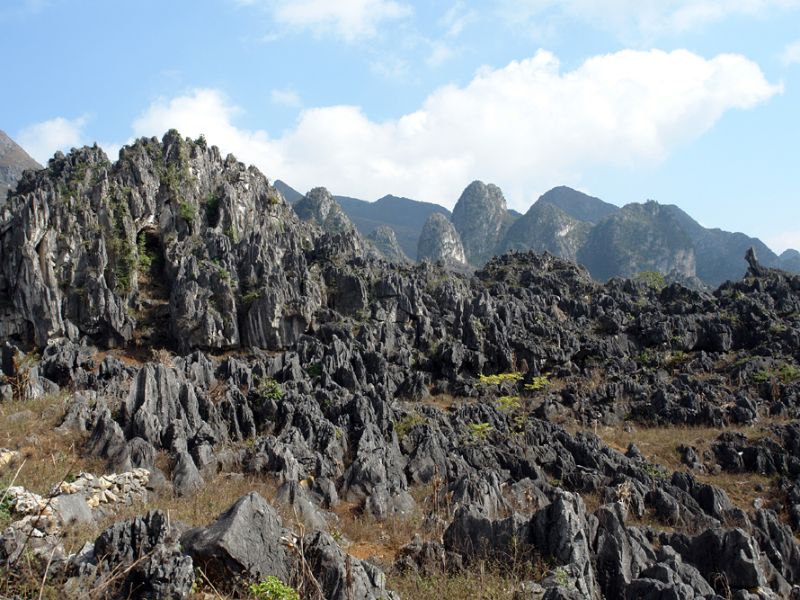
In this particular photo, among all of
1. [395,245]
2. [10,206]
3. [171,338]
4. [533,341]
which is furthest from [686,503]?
[395,245]

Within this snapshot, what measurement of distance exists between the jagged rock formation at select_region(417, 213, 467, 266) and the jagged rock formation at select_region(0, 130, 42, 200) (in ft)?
268

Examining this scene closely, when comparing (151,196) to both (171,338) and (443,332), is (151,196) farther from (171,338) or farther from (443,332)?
(443,332)

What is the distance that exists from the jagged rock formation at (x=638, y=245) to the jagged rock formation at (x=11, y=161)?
401ft

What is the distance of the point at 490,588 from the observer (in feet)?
22.7

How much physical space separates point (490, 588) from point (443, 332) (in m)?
27.4

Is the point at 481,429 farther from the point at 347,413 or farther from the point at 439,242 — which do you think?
the point at 439,242

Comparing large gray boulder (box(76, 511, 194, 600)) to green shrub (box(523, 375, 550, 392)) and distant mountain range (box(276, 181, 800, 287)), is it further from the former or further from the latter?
distant mountain range (box(276, 181, 800, 287))

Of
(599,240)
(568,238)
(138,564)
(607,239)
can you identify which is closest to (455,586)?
(138,564)

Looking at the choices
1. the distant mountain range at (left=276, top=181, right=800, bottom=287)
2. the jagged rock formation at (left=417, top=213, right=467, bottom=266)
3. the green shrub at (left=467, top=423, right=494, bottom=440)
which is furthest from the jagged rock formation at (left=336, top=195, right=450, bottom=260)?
the green shrub at (left=467, top=423, right=494, bottom=440)

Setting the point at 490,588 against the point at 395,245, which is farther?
the point at 395,245

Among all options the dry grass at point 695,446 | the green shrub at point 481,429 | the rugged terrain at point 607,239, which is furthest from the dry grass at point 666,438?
the rugged terrain at point 607,239

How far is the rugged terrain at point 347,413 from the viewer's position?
271 inches

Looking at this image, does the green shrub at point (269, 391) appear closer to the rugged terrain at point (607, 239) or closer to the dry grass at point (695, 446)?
the dry grass at point (695, 446)

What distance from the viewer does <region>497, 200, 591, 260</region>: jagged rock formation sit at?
137m
